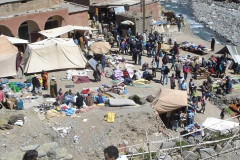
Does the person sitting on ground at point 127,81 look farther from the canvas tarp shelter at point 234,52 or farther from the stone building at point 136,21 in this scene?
the stone building at point 136,21

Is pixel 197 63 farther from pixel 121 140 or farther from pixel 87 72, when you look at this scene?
pixel 121 140

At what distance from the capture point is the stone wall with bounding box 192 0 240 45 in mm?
38731

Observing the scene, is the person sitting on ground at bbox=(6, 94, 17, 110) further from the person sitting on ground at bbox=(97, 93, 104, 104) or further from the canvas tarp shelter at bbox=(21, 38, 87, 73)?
the canvas tarp shelter at bbox=(21, 38, 87, 73)

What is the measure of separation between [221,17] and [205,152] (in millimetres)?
39048

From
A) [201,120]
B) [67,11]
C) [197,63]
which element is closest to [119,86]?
[201,120]

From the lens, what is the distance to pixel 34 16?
24516 millimetres

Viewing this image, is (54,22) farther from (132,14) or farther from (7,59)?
(7,59)

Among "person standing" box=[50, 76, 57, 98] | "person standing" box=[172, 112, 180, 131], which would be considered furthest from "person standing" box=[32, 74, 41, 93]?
"person standing" box=[172, 112, 180, 131]

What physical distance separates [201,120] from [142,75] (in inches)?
207

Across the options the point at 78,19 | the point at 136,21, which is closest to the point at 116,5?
the point at 136,21

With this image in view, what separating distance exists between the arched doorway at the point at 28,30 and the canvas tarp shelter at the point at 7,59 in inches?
181

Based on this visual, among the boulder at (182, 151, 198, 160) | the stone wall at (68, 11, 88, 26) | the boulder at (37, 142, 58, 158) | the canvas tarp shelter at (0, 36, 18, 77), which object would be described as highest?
the stone wall at (68, 11, 88, 26)

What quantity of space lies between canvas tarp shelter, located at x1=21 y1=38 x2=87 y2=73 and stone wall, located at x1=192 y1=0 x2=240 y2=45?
19254 millimetres

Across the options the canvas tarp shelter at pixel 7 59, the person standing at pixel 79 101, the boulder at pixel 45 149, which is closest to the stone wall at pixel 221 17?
the canvas tarp shelter at pixel 7 59
